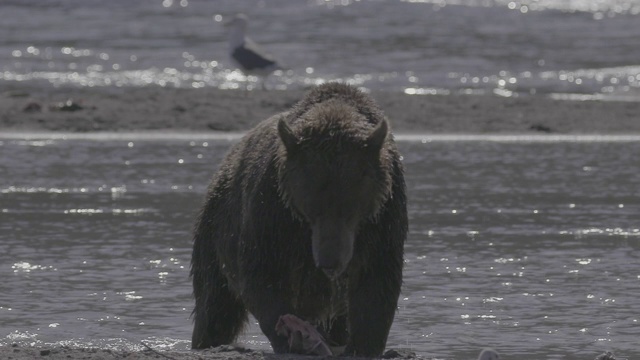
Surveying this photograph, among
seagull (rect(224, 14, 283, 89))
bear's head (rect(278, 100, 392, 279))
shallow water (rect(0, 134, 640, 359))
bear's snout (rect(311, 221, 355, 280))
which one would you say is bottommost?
shallow water (rect(0, 134, 640, 359))

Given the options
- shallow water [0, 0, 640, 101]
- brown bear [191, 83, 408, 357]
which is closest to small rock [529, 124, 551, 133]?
shallow water [0, 0, 640, 101]

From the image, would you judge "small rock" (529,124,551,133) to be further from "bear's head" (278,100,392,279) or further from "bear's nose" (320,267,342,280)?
"bear's nose" (320,267,342,280)

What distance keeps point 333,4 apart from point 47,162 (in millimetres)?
24084

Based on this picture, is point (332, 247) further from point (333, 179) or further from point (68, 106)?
point (68, 106)

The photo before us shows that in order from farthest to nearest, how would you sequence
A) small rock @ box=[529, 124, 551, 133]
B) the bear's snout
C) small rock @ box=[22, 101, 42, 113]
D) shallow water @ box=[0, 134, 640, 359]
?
1. small rock @ box=[22, 101, 42, 113]
2. small rock @ box=[529, 124, 551, 133]
3. shallow water @ box=[0, 134, 640, 359]
4. the bear's snout

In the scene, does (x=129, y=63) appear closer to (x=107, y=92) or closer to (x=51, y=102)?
(x=107, y=92)

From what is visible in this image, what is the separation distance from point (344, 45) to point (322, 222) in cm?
2226

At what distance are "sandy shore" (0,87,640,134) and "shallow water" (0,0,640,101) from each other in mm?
1947

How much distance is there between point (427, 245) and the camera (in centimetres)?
1034

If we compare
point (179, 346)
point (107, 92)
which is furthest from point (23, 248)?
point (107, 92)

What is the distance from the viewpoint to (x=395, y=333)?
7879 mm

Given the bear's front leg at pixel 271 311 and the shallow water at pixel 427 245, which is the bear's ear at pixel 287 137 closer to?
the bear's front leg at pixel 271 311

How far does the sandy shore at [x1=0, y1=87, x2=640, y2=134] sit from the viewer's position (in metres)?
17.2

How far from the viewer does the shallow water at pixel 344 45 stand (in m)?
23.0
